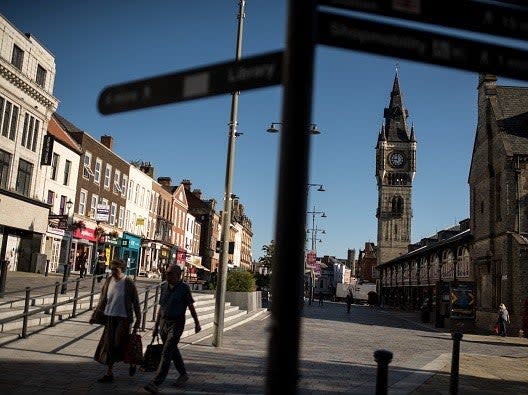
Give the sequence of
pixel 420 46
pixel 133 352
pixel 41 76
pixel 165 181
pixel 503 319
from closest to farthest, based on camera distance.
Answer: pixel 420 46 → pixel 133 352 → pixel 503 319 → pixel 41 76 → pixel 165 181

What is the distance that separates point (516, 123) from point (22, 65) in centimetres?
2926

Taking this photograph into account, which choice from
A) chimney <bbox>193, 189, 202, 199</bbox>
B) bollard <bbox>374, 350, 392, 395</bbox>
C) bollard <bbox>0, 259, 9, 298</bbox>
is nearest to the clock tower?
chimney <bbox>193, 189, 202, 199</bbox>

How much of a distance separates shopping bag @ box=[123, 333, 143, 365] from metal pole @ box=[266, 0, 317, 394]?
648cm

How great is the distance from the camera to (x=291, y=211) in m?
2.08

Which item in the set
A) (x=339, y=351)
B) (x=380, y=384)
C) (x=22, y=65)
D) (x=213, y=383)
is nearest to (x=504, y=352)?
(x=339, y=351)

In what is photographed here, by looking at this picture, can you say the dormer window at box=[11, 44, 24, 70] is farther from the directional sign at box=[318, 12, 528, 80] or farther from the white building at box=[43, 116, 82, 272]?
the directional sign at box=[318, 12, 528, 80]

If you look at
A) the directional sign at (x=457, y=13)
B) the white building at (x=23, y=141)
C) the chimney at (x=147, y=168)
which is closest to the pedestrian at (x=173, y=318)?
the directional sign at (x=457, y=13)

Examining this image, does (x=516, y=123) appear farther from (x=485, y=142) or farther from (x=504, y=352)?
(x=504, y=352)

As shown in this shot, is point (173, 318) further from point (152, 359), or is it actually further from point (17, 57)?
point (17, 57)

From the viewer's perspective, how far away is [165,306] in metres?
7.96

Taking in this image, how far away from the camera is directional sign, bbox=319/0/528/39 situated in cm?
269

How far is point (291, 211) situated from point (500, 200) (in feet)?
98.2

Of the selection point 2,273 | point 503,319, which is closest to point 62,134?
point 2,273

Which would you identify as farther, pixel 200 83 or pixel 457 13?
pixel 200 83
